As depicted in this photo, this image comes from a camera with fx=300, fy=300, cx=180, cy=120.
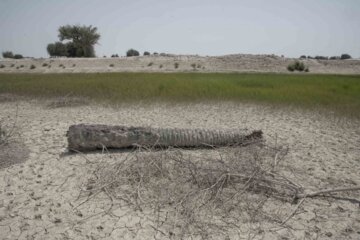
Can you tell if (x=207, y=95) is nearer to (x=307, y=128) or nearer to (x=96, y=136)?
(x=307, y=128)

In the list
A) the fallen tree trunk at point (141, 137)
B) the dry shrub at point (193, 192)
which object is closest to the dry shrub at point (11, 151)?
the fallen tree trunk at point (141, 137)

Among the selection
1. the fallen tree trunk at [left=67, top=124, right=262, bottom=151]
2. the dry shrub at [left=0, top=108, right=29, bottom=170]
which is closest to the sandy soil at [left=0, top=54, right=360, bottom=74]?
the dry shrub at [left=0, top=108, right=29, bottom=170]

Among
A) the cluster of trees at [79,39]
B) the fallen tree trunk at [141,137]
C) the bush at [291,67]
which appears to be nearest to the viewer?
the fallen tree trunk at [141,137]

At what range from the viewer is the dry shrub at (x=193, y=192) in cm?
287

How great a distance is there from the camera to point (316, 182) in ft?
12.5

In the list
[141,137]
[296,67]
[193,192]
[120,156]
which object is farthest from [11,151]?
[296,67]

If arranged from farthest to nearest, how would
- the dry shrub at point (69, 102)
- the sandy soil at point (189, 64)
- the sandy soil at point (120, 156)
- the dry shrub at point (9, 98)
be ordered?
the sandy soil at point (189, 64) → the dry shrub at point (9, 98) → the dry shrub at point (69, 102) → the sandy soil at point (120, 156)

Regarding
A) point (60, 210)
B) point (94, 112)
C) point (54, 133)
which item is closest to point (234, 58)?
point (94, 112)

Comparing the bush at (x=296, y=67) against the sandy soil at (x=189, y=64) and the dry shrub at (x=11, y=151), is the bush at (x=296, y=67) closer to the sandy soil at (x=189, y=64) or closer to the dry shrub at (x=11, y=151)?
the sandy soil at (x=189, y=64)

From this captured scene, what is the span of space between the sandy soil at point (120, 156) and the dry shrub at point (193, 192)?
171 millimetres

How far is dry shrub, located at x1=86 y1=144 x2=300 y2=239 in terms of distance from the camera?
287 centimetres

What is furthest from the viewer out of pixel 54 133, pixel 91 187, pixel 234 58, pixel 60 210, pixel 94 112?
pixel 234 58

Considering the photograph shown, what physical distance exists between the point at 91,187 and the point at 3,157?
5.80 feet

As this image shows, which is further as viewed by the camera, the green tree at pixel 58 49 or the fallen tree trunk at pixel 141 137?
the green tree at pixel 58 49
